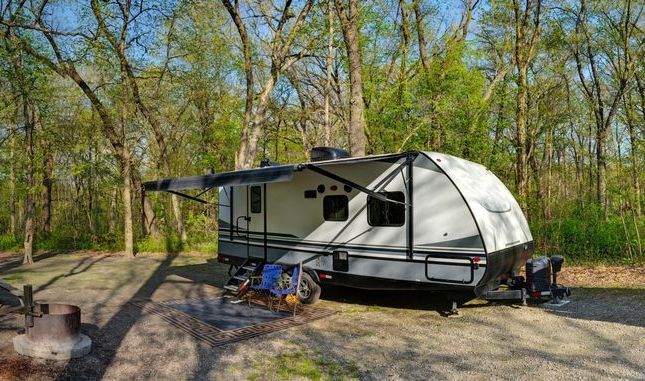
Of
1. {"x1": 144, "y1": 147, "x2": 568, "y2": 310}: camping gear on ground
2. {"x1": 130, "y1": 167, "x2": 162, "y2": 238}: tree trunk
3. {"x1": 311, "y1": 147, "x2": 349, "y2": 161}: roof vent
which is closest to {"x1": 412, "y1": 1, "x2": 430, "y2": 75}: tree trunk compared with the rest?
{"x1": 311, "y1": 147, "x2": 349, "y2": 161}: roof vent

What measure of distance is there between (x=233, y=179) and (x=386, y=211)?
2.65 meters

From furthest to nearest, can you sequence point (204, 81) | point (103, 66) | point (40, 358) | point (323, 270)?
1. point (204, 81)
2. point (103, 66)
3. point (323, 270)
4. point (40, 358)

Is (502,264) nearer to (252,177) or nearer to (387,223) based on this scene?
(387,223)

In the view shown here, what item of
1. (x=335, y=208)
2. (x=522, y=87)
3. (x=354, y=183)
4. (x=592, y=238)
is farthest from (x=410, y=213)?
(x=522, y=87)

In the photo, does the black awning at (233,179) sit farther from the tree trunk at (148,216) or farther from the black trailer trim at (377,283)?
the tree trunk at (148,216)

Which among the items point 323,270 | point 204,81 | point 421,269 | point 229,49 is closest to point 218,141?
point 204,81

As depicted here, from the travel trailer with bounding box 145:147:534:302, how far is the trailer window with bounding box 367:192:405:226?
0.02 meters

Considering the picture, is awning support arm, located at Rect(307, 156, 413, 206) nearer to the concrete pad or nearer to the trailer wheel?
the trailer wheel

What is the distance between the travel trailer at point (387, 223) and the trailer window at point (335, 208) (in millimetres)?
17

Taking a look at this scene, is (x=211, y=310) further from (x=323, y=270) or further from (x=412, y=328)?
(x=412, y=328)

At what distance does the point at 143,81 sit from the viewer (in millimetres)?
16875

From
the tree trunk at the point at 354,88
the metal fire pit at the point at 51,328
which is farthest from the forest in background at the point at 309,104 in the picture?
the metal fire pit at the point at 51,328

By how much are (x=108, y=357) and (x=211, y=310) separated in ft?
8.29

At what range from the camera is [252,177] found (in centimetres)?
751
